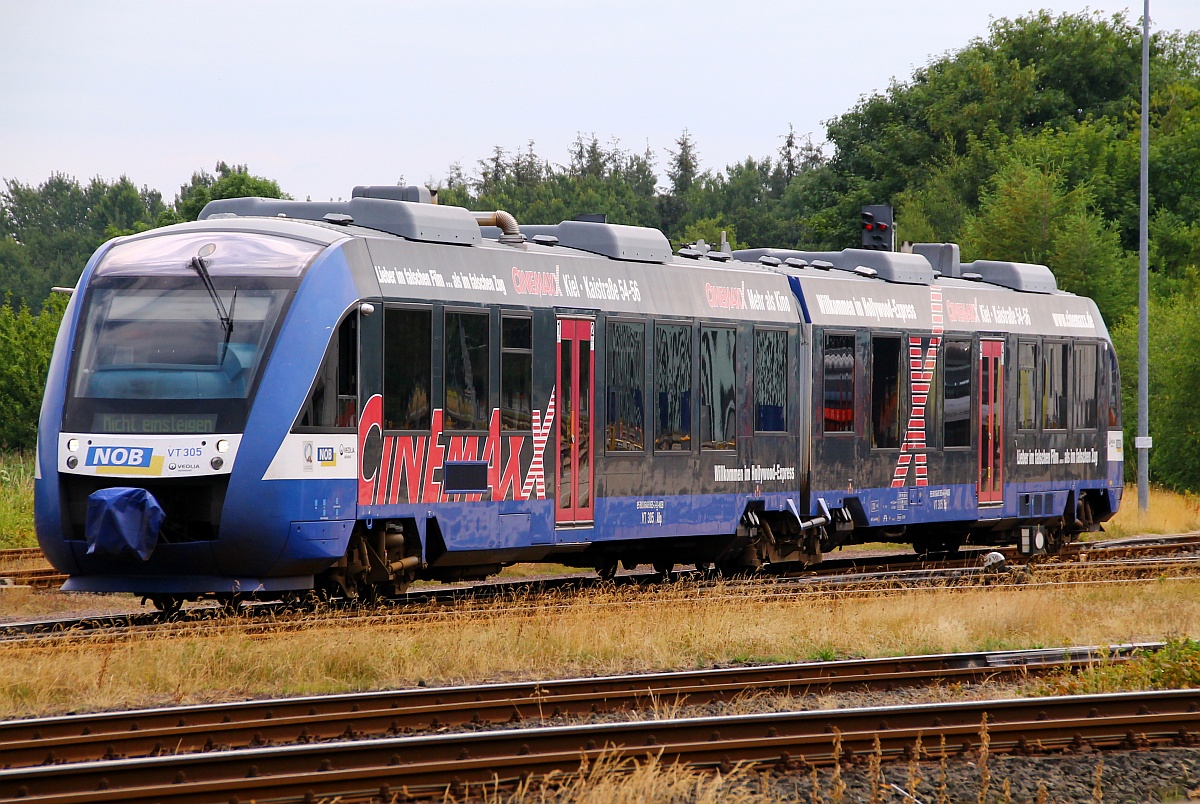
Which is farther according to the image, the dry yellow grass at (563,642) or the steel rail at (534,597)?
the steel rail at (534,597)

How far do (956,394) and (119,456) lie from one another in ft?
40.0

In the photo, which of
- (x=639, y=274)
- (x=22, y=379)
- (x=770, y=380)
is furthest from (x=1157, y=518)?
(x=22, y=379)

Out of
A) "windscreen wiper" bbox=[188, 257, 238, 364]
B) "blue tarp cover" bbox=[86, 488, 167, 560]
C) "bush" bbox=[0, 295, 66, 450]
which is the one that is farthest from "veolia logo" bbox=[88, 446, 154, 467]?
"bush" bbox=[0, 295, 66, 450]

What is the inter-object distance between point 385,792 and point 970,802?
2856 mm

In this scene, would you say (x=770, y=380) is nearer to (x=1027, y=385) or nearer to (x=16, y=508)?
(x=1027, y=385)

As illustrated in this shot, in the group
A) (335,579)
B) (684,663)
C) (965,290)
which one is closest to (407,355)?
(335,579)

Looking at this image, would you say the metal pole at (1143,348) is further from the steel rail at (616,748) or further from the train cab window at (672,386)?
the steel rail at (616,748)

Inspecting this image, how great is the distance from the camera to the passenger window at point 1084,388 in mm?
23922

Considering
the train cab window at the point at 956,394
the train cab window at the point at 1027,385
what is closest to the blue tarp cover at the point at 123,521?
the train cab window at the point at 956,394

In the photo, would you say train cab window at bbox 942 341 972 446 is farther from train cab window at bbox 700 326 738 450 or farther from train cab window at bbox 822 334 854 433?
train cab window at bbox 700 326 738 450

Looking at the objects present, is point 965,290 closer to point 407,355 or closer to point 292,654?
point 407,355

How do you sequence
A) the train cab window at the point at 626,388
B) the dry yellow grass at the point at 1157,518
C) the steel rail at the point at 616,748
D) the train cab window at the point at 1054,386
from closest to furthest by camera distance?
the steel rail at the point at 616,748 < the train cab window at the point at 626,388 < the train cab window at the point at 1054,386 < the dry yellow grass at the point at 1157,518

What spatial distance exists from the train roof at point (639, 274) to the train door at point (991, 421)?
0.44 metres

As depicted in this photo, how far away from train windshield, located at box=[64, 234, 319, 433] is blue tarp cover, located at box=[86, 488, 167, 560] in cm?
60
